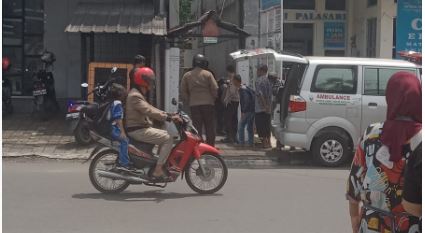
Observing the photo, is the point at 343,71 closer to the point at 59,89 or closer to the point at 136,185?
the point at 136,185

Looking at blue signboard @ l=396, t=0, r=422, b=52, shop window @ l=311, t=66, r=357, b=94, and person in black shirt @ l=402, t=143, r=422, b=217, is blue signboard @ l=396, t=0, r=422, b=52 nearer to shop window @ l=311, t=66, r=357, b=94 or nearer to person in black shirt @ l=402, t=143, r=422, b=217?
shop window @ l=311, t=66, r=357, b=94

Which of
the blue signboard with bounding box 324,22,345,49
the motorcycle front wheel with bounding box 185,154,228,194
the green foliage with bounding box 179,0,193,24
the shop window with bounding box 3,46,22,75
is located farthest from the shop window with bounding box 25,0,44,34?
the motorcycle front wheel with bounding box 185,154,228,194

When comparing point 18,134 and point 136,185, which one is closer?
point 136,185

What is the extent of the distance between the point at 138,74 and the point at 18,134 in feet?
19.8

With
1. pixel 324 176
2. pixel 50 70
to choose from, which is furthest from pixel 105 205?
pixel 50 70

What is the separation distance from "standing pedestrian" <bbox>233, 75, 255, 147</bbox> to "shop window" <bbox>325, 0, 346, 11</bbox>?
801cm

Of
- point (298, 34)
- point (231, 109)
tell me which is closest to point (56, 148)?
point (231, 109)

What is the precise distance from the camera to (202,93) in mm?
10570

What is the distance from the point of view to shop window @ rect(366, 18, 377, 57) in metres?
18.2

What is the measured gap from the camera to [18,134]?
1266 centimetres

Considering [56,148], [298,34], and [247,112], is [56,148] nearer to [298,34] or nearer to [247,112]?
[247,112]

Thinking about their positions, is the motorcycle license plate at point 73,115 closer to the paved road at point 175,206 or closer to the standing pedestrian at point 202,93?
the paved road at point 175,206

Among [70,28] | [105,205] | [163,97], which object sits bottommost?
[105,205]

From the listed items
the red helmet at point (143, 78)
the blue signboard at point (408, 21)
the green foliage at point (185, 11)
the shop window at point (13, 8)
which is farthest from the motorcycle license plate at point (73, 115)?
the green foliage at point (185, 11)
